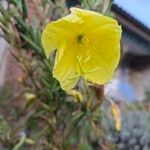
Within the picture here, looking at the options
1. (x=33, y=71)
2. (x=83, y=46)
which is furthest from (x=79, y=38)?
(x=33, y=71)

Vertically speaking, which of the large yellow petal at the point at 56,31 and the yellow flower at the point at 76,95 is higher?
the large yellow petal at the point at 56,31

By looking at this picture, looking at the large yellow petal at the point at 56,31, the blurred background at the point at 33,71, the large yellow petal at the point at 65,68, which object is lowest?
the blurred background at the point at 33,71

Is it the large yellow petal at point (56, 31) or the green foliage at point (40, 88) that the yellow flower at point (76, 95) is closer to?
the green foliage at point (40, 88)

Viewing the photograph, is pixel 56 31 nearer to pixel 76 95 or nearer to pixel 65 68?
pixel 65 68

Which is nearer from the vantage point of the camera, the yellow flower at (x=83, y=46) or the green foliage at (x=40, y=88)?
the yellow flower at (x=83, y=46)

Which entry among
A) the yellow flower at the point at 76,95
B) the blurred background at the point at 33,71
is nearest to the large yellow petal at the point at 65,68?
the blurred background at the point at 33,71

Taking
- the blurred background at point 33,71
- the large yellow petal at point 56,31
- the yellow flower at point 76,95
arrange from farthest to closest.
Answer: the yellow flower at point 76,95 → the blurred background at point 33,71 → the large yellow petal at point 56,31

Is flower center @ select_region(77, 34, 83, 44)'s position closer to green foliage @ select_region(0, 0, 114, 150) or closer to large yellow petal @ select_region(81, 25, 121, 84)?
large yellow petal @ select_region(81, 25, 121, 84)

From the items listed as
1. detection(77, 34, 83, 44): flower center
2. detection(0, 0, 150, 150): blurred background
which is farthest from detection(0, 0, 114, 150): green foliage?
detection(77, 34, 83, 44): flower center
